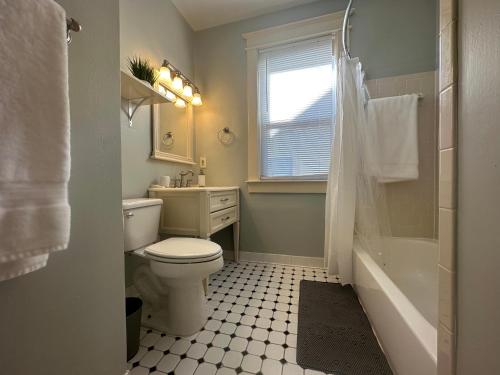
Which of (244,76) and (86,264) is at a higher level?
(244,76)

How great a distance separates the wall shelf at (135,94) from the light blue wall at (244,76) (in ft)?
2.64

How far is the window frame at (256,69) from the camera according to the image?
1.88 m

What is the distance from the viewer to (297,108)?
202cm

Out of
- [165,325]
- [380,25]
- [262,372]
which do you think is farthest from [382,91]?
[165,325]

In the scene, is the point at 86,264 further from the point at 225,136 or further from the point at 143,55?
the point at 225,136

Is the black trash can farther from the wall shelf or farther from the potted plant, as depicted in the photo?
the potted plant

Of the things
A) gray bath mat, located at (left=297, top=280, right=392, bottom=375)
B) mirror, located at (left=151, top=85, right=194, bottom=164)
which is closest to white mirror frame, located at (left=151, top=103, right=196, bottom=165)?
mirror, located at (left=151, top=85, right=194, bottom=164)

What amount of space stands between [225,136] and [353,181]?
4.36ft

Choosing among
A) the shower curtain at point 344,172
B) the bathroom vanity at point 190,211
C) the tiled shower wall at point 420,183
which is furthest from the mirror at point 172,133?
the tiled shower wall at point 420,183

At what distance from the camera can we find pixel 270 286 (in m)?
1.62

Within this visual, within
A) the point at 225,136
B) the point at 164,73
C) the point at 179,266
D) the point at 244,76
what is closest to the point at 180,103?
the point at 164,73

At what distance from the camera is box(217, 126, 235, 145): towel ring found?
86.1 inches

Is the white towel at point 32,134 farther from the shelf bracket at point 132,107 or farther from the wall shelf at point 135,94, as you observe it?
the shelf bracket at point 132,107

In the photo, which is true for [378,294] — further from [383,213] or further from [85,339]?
[85,339]
